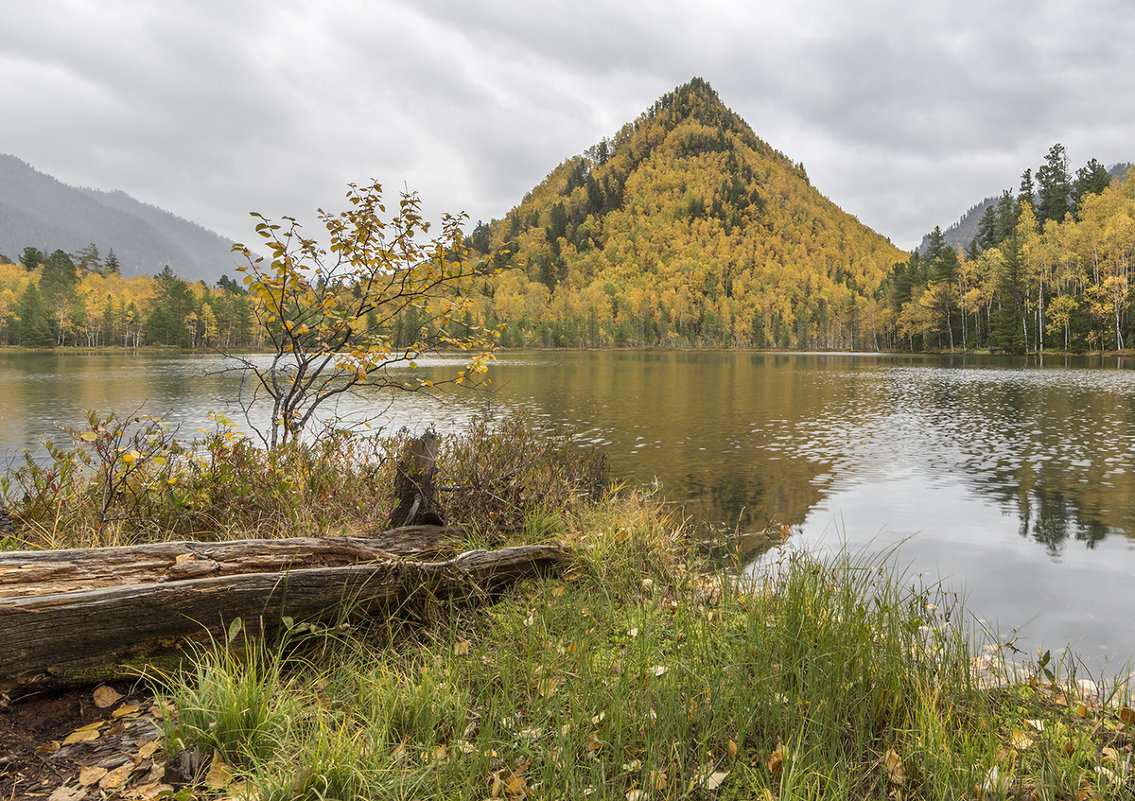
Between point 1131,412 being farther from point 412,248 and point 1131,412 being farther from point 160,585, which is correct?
point 160,585

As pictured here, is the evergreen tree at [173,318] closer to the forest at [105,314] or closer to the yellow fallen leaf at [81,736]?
the forest at [105,314]

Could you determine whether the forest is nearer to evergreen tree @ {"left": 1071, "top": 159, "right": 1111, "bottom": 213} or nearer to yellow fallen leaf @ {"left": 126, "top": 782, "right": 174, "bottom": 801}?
yellow fallen leaf @ {"left": 126, "top": 782, "right": 174, "bottom": 801}

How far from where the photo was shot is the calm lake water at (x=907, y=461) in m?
8.26

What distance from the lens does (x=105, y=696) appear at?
A: 131 inches

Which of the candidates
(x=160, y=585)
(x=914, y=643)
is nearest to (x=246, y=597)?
(x=160, y=585)

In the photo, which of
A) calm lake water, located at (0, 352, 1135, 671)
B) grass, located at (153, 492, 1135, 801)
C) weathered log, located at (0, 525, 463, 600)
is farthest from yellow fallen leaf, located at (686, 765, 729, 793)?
calm lake water, located at (0, 352, 1135, 671)

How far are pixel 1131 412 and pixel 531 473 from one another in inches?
1160

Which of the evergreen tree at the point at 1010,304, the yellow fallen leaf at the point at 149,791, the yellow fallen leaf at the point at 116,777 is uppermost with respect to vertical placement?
the evergreen tree at the point at 1010,304

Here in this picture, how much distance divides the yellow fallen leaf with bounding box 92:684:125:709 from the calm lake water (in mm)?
3143

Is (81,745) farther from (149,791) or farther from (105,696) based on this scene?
(149,791)

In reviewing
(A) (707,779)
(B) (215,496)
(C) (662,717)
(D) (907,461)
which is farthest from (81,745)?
(D) (907,461)

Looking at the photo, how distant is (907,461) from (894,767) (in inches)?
641

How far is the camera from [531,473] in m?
9.56

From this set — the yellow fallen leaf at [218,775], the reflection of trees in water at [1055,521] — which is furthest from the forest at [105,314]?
the yellow fallen leaf at [218,775]
